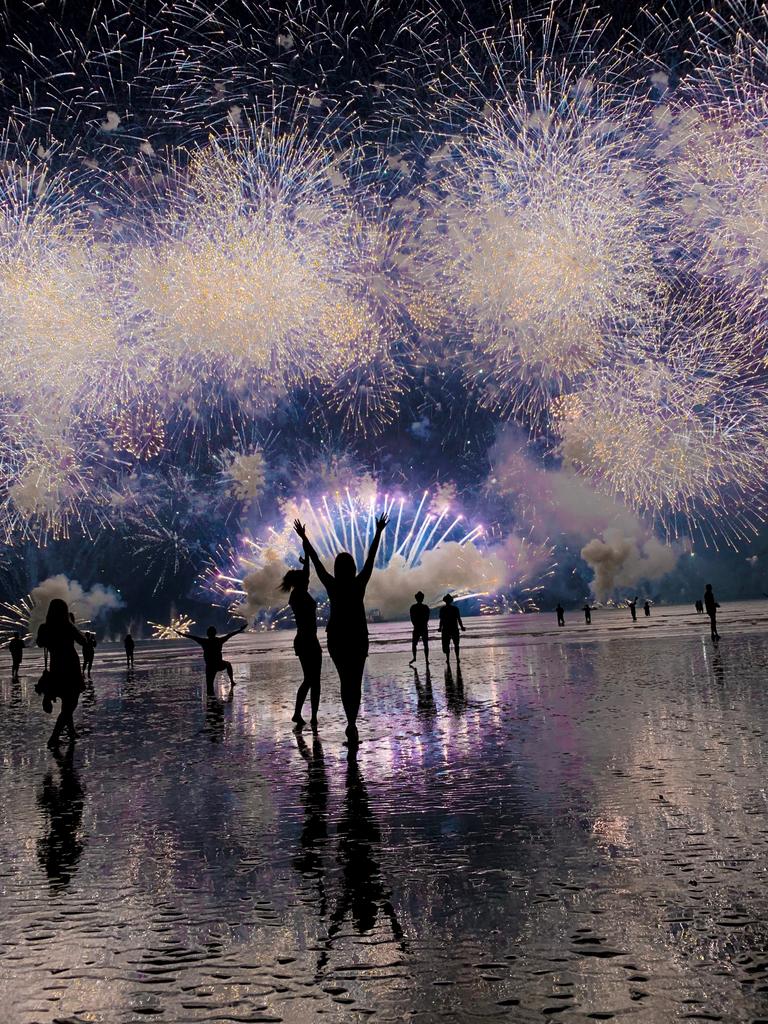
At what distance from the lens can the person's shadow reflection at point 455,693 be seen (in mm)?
14195

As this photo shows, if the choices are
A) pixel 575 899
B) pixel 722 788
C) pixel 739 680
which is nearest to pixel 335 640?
pixel 722 788

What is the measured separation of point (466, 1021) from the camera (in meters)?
3.36

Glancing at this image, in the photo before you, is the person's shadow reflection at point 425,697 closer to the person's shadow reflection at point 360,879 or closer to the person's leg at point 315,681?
the person's leg at point 315,681

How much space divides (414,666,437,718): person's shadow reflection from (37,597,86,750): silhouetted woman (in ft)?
14.4

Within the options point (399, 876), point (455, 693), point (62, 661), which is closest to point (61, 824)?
point (399, 876)

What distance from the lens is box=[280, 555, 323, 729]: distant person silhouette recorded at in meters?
12.4

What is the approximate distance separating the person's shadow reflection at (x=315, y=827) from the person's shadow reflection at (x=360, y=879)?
4.1 inches

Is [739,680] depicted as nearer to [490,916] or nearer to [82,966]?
[490,916]

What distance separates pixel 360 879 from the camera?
204 inches

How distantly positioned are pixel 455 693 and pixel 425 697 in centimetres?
73

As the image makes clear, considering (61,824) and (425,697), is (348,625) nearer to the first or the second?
(61,824)

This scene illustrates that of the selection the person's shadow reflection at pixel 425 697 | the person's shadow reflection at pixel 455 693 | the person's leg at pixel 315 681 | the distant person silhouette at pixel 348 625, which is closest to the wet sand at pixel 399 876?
the distant person silhouette at pixel 348 625

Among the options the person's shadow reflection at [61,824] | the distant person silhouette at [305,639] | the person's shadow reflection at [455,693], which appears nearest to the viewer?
the person's shadow reflection at [61,824]

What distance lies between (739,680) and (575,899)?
11.9 meters
